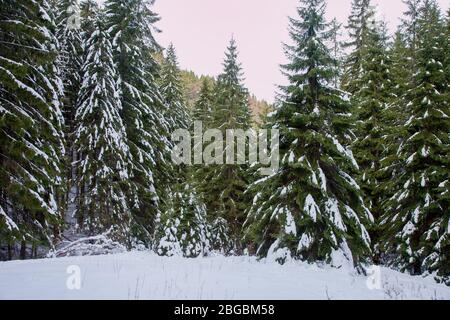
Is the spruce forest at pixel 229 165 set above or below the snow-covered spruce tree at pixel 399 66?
below

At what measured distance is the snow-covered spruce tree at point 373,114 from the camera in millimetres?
20531

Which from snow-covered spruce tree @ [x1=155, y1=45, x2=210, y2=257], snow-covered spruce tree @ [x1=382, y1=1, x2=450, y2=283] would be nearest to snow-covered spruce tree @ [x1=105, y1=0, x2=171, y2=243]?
snow-covered spruce tree @ [x1=155, y1=45, x2=210, y2=257]

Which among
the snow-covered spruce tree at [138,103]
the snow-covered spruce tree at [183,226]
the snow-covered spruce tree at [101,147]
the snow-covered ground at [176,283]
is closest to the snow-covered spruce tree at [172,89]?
the snow-covered spruce tree at [138,103]

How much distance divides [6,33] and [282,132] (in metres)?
11.1

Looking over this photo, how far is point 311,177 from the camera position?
12000 mm

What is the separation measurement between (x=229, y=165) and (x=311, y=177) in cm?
1396

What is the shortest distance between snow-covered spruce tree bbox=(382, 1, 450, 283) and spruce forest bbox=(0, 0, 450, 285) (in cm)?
7

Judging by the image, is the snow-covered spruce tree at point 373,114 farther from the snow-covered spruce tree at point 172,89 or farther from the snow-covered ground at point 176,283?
the snow-covered spruce tree at point 172,89

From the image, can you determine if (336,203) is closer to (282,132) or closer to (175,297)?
(282,132)

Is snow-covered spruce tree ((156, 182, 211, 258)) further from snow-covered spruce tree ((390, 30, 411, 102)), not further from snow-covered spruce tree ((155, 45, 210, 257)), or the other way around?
snow-covered spruce tree ((390, 30, 411, 102))

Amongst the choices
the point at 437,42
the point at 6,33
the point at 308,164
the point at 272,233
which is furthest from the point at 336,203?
the point at 6,33

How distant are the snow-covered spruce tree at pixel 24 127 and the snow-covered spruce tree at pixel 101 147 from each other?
339cm

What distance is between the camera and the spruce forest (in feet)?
40.7

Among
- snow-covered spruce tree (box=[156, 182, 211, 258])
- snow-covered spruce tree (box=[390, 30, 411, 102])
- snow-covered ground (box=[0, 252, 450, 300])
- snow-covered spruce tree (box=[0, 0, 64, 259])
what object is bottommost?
snow-covered ground (box=[0, 252, 450, 300])
